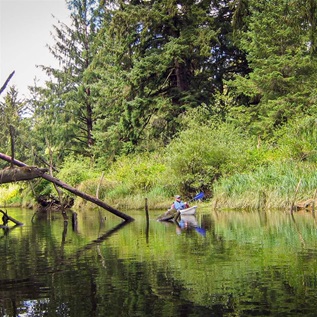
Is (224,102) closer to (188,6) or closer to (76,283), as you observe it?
(188,6)

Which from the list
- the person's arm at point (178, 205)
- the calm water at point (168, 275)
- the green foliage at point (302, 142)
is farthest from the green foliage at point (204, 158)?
the calm water at point (168, 275)

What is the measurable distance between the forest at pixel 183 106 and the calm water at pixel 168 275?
423 inches

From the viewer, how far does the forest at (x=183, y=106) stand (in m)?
27.8

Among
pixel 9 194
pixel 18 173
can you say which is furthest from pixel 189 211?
pixel 9 194

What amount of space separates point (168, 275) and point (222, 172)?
65.7 ft

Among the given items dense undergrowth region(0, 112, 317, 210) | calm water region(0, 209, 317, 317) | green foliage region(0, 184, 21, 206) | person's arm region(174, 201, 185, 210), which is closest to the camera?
calm water region(0, 209, 317, 317)

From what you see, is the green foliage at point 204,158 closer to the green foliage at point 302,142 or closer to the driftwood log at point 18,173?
the green foliage at point 302,142

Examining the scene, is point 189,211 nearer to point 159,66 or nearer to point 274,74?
point 274,74

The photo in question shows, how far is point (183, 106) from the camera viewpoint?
37250 mm

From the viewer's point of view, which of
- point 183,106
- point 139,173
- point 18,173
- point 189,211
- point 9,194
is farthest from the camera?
point 9,194

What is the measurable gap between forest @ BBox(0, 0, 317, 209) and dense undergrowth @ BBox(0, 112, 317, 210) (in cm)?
7

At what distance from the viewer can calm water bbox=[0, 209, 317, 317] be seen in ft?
20.8

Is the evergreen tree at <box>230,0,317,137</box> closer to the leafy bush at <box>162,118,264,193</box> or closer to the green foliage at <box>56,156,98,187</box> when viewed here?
the leafy bush at <box>162,118,264,193</box>

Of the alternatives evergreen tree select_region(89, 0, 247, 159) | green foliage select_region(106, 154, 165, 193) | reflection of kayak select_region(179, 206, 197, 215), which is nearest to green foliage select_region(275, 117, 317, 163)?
reflection of kayak select_region(179, 206, 197, 215)
